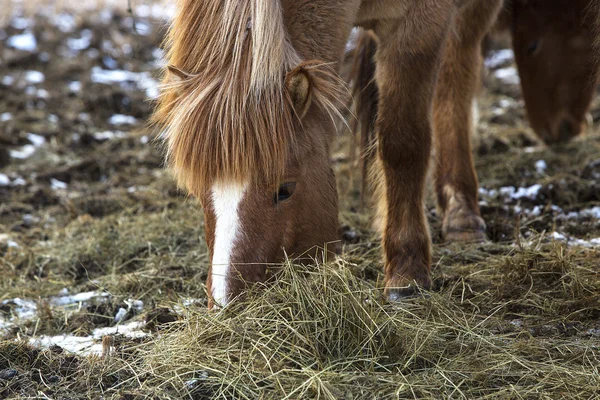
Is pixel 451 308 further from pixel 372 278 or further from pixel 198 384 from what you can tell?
pixel 198 384

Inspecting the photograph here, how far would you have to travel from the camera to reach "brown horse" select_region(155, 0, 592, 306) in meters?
2.59

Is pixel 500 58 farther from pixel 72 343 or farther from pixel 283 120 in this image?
pixel 72 343

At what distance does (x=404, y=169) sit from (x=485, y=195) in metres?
1.62

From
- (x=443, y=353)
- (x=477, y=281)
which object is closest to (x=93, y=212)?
(x=477, y=281)

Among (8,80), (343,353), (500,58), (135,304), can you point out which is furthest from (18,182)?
(500,58)

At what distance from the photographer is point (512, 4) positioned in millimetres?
5230

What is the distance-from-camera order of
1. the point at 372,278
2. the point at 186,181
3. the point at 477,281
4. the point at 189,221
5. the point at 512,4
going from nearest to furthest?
1. the point at 186,181
2. the point at 477,281
3. the point at 372,278
4. the point at 189,221
5. the point at 512,4

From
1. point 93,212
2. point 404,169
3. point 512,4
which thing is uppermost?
point 512,4

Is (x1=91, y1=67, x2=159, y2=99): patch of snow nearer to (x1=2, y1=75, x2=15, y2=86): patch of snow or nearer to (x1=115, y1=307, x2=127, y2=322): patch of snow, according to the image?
(x1=2, y1=75, x2=15, y2=86): patch of snow

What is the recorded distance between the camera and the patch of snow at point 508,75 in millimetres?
7920

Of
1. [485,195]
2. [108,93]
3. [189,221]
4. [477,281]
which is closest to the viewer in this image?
[477,281]

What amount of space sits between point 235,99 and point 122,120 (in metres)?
4.54

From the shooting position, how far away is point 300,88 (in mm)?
2676

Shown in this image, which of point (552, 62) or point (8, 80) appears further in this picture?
point (8, 80)
